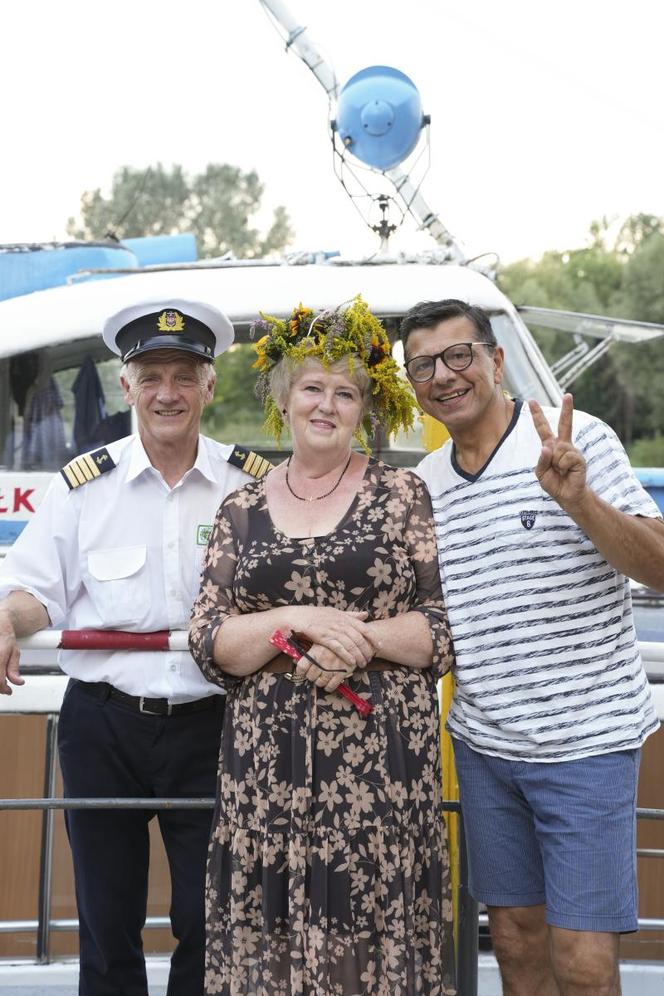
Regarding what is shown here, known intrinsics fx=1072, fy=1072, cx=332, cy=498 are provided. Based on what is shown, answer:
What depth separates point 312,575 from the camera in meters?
2.16

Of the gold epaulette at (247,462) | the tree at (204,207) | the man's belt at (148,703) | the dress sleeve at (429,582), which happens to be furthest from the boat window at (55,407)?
the tree at (204,207)

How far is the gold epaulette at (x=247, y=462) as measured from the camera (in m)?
2.69

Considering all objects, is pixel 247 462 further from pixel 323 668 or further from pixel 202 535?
pixel 323 668

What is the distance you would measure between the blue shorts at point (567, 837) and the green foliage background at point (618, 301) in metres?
39.6

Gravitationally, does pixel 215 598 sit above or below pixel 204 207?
below

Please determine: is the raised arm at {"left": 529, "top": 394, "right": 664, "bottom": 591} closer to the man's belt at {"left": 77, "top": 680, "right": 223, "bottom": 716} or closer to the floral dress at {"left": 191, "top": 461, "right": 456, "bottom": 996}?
the floral dress at {"left": 191, "top": 461, "right": 456, "bottom": 996}

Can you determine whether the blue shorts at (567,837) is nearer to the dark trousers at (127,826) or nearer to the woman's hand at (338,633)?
the woman's hand at (338,633)

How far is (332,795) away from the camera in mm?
2104

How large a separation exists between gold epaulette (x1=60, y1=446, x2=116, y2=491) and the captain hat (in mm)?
252

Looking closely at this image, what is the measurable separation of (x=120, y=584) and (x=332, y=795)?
77 cm

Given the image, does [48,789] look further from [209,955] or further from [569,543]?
[569,543]

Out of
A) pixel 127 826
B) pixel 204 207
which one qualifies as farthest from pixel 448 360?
pixel 204 207

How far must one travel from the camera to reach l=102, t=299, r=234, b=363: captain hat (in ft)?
8.58

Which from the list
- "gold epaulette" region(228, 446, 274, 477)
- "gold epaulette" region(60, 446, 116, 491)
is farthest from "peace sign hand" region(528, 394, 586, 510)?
"gold epaulette" region(60, 446, 116, 491)
